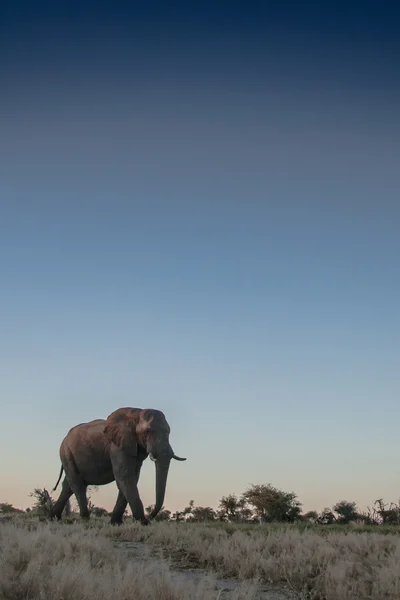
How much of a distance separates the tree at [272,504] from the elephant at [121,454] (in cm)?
2205

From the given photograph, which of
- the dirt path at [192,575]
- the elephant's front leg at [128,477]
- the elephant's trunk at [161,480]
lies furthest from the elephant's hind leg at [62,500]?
the dirt path at [192,575]

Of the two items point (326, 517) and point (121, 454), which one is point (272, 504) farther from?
point (121, 454)

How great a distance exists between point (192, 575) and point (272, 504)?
34.4m

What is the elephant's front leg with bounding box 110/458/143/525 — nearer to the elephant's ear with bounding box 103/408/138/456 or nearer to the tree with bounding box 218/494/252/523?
the elephant's ear with bounding box 103/408/138/456

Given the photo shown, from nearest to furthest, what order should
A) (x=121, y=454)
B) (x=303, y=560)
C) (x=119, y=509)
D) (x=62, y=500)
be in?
(x=303, y=560) < (x=119, y=509) < (x=121, y=454) < (x=62, y=500)

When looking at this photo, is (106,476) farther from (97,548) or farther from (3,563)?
(3,563)

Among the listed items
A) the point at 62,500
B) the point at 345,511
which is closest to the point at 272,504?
the point at 345,511

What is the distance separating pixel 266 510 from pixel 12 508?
768 inches

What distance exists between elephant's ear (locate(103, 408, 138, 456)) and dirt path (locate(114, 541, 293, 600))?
235 inches

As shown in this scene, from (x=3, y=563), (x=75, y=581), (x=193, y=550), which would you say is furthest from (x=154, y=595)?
(x=193, y=550)

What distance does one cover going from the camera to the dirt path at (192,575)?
8951 millimetres

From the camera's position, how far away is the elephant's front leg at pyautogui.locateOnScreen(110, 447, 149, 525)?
730 inches

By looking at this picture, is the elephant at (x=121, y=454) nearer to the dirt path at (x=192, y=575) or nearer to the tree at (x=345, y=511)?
the dirt path at (x=192, y=575)

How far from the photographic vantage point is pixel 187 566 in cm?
1108
